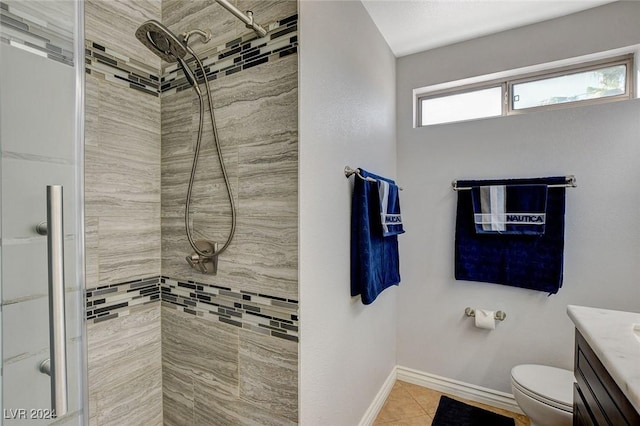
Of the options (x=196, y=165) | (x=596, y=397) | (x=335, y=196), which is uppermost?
(x=196, y=165)

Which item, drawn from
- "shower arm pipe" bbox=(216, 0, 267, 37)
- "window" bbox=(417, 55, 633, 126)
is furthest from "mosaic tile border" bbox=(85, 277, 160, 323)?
"window" bbox=(417, 55, 633, 126)

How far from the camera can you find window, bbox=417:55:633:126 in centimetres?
191

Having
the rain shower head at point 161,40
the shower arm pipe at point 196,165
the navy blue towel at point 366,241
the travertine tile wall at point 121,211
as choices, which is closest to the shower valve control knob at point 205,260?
the shower arm pipe at point 196,165

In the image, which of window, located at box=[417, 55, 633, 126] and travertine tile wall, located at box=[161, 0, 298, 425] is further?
window, located at box=[417, 55, 633, 126]

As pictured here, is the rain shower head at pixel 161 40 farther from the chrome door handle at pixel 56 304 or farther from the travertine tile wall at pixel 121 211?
the chrome door handle at pixel 56 304

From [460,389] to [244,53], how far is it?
8.42ft

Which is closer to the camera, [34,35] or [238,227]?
[34,35]

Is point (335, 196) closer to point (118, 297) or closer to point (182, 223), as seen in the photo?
point (182, 223)

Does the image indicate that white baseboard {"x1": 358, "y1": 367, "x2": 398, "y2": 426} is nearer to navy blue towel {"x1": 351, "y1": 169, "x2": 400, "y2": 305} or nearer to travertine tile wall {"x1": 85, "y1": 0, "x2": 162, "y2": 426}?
navy blue towel {"x1": 351, "y1": 169, "x2": 400, "y2": 305}

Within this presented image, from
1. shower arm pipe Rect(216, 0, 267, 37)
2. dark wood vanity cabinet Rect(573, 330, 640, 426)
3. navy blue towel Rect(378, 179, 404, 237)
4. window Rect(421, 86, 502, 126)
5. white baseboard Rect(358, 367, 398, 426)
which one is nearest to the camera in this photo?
dark wood vanity cabinet Rect(573, 330, 640, 426)

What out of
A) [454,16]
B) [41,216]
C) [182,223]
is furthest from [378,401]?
[454,16]

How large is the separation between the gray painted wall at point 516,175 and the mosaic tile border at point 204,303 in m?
1.43

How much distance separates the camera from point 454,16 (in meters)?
1.92

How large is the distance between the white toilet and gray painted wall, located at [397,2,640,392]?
0.75ft
